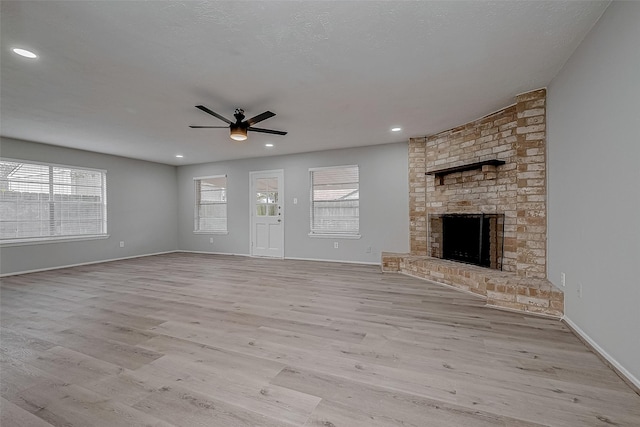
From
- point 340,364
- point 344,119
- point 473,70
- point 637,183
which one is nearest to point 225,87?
point 344,119

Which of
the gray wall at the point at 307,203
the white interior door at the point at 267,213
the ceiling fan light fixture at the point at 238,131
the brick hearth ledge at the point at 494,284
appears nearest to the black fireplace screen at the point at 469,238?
the brick hearth ledge at the point at 494,284

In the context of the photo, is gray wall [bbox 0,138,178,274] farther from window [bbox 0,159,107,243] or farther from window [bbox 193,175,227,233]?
window [bbox 193,175,227,233]

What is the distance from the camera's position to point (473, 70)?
2.79 meters

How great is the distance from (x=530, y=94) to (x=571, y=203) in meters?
1.54

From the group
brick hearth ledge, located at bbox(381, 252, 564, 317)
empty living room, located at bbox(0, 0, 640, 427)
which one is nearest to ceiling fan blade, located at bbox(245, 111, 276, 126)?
empty living room, located at bbox(0, 0, 640, 427)

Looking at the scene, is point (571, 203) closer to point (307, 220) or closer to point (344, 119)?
point (344, 119)

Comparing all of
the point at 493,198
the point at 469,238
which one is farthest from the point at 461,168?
the point at 469,238

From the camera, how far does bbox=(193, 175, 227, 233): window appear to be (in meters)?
7.48

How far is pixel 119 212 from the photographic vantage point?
661cm

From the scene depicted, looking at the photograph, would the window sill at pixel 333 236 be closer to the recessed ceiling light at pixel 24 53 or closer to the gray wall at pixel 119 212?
the gray wall at pixel 119 212

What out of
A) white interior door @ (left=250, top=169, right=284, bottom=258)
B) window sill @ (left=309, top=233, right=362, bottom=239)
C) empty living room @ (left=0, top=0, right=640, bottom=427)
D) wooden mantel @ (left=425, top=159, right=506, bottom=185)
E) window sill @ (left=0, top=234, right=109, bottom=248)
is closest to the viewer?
empty living room @ (left=0, top=0, right=640, bottom=427)

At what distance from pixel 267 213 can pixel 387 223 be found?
117 inches

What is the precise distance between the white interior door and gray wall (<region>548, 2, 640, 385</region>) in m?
5.16

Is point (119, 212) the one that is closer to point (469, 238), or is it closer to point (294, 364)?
point (294, 364)
